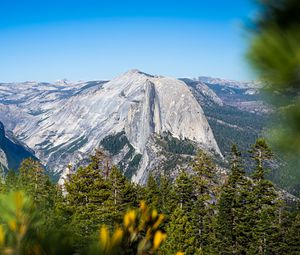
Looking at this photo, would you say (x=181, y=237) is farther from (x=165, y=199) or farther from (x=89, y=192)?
(x=165, y=199)

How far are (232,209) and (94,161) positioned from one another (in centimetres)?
1657

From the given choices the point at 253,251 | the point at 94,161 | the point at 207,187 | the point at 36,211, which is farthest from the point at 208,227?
the point at 36,211

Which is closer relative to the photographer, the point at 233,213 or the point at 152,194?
the point at 233,213

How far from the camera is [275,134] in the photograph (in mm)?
3477

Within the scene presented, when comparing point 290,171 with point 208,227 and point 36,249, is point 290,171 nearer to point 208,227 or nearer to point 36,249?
point 36,249

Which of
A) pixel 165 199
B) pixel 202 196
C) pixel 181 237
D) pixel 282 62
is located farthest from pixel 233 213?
pixel 282 62

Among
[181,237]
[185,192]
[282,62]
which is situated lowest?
[185,192]

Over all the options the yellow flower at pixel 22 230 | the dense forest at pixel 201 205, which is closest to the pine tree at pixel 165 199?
the dense forest at pixel 201 205

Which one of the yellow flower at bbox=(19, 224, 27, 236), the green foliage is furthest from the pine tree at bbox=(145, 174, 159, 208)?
the green foliage

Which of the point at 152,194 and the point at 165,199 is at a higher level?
the point at 152,194

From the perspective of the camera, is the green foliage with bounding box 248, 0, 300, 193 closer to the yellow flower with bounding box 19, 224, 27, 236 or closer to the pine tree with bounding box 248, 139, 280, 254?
the yellow flower with bounding box 19, 224, 27, 236

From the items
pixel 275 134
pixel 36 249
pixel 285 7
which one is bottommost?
pixel 36 249

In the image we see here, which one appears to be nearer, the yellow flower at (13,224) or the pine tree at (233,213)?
the yellow flower at (13,224)

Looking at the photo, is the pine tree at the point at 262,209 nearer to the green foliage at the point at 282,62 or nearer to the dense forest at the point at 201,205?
the dense forest at the point at 201,205
